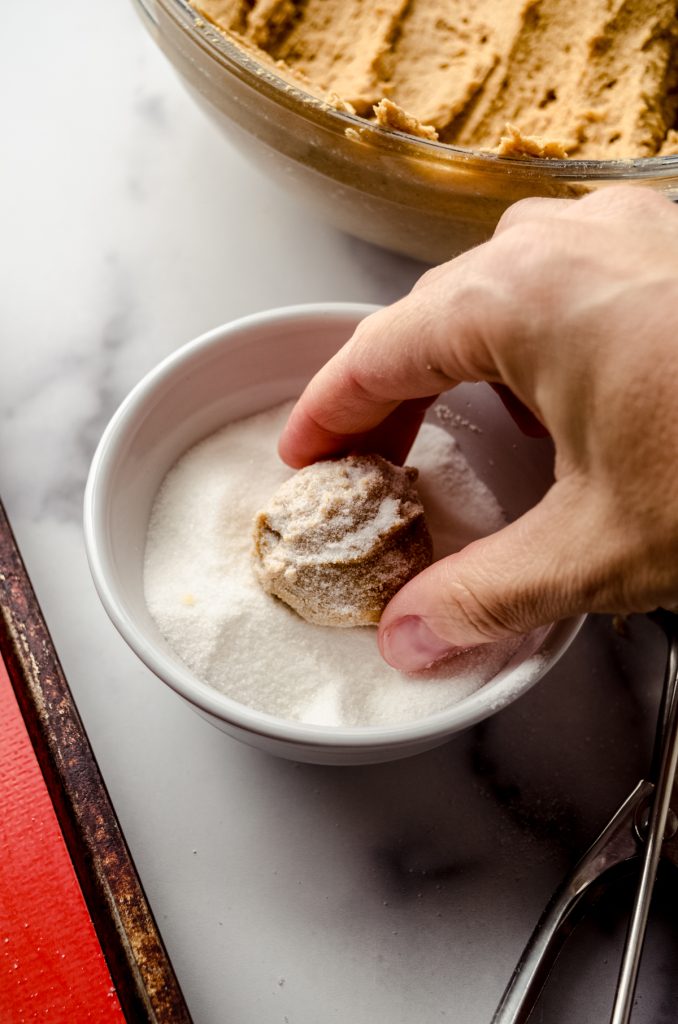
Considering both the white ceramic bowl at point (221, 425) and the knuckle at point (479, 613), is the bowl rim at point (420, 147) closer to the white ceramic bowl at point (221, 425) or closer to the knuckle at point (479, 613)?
the white ceramic bowl at point (221, 425)

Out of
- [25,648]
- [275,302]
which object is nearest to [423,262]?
[275,302]

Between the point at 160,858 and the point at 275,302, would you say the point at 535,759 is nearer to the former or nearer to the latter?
the point at 160,858

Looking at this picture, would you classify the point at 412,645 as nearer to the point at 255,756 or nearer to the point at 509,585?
the point at 509,585

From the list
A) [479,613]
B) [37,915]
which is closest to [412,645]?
[479,613]

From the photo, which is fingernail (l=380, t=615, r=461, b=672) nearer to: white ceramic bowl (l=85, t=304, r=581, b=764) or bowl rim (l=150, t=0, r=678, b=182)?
white ceramic bowl (l=85, t=304, r=581, b=764)

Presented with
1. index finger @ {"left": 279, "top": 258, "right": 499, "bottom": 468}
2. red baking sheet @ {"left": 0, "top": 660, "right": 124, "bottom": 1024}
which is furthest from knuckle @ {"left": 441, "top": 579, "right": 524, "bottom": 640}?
red baking sheet @ {"left": 0, "top": 660, "right": 124, "bottom": 1024}

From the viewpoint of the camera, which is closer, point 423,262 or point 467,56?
point 467,56

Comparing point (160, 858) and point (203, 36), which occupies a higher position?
point (203, 36)
